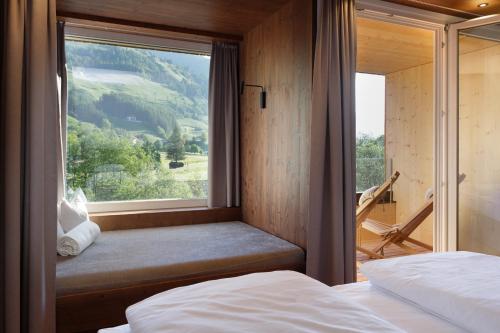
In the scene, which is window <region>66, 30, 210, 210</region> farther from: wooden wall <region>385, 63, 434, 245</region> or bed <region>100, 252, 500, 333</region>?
wooden wall <region>385, 63, 434, 245</region>

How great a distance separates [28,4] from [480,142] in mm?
3386

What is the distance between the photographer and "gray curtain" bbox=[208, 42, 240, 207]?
337 cm

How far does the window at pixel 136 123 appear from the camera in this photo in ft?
9.92

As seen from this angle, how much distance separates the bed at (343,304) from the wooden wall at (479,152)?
1781 millimetres

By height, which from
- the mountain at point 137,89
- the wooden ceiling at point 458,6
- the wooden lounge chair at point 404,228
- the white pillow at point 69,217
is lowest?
the wooden lounge chair at point 404,228

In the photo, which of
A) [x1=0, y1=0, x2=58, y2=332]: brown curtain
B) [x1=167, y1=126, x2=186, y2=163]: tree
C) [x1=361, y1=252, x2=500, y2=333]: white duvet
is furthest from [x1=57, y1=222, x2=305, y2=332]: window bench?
[x1=361, y1=252, x2=500, y2=333]: white duvet

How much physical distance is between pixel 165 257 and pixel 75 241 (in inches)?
22.5

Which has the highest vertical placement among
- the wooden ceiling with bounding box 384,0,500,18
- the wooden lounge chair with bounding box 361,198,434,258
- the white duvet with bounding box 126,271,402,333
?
the wooden ceiling with bounding box 384,0,500,18

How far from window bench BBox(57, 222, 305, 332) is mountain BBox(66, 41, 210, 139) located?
1.01 metres

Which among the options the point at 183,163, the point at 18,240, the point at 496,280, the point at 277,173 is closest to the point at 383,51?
the point at 277,173

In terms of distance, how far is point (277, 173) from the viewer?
2.90 m

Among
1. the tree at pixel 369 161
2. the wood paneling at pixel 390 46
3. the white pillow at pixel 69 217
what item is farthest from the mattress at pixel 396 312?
the tree at pixel 369 161

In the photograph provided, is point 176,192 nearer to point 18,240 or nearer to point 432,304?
point 18,240

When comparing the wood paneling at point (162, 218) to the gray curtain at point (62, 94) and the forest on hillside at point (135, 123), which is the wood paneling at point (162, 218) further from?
the gray curtain at point (62, 94)
